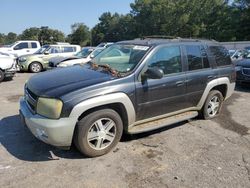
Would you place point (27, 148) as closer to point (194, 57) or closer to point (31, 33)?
point (194, 57)

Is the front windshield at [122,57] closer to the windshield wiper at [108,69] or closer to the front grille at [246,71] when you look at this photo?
the windshield wiper at [108,69]

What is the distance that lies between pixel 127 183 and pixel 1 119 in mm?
3682

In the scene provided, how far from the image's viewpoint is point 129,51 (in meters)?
5.49

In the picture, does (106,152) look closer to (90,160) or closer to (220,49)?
(90,160)

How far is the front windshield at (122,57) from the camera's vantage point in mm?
5074

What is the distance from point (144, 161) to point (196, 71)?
2293 mm

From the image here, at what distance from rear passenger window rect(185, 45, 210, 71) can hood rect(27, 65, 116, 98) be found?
1.84 m

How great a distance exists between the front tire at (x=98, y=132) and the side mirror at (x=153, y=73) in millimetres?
825

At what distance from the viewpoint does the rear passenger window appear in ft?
19.1

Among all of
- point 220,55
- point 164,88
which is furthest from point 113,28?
point 164,88

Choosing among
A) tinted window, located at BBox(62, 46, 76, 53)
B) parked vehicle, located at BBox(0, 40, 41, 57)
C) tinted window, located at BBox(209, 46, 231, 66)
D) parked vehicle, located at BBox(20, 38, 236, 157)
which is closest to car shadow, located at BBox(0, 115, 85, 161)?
parked vehicle, located at BBox(20, 38, 236, 157)

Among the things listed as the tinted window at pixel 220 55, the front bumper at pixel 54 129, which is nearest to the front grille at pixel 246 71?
the tinted window at pixel 220 55

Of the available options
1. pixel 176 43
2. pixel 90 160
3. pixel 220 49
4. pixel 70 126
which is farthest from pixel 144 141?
pixel 220 49

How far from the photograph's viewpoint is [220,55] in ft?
21.9
